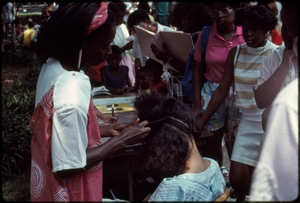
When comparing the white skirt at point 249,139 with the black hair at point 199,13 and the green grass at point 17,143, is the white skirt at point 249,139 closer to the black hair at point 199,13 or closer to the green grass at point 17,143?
the black hair at point 199,13

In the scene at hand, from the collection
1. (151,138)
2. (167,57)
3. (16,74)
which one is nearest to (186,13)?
(167,57)

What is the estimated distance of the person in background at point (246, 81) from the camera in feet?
10.3

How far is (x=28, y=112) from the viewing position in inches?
251

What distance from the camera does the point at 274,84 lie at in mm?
2623

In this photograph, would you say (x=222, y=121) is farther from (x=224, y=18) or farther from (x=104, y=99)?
(x=104, y=99)

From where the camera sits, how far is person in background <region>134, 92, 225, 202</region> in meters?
2.25

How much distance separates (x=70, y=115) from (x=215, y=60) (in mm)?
2184

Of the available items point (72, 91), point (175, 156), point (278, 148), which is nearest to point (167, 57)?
point (175, 156)

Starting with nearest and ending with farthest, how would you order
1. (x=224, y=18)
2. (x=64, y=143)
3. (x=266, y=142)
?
(x=266, y=142) < (x=64, y=143) < (x=224, y=18)

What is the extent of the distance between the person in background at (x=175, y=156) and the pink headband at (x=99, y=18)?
1.94ft

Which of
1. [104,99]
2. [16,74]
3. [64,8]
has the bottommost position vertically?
[16,74]

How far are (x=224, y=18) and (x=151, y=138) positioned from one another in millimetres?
1753

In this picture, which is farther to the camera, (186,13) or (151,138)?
(186,13)

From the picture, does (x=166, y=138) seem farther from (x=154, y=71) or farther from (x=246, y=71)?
(x=154, y=71)
